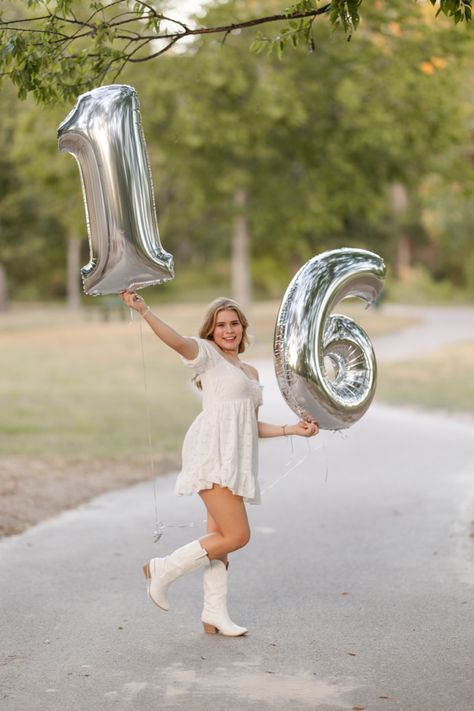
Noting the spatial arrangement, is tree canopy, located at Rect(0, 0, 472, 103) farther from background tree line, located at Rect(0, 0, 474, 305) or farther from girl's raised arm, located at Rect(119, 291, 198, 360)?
background tree line, located at Rect(0, 0, 474, 305)

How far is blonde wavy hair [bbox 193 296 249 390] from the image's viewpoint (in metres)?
5.73

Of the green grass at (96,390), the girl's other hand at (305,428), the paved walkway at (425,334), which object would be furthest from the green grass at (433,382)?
the girl's other hand at (305,428)

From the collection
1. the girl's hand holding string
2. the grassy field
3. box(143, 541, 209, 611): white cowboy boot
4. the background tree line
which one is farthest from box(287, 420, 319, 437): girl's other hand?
the background tree line

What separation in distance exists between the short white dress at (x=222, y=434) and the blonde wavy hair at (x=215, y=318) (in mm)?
109

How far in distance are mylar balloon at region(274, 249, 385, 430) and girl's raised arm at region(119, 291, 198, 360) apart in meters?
0.43

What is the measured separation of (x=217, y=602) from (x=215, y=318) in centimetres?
142

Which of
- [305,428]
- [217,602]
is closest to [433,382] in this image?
[305,428]

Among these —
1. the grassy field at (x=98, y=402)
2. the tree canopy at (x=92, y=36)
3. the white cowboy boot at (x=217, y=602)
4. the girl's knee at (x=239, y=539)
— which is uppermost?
the tree canopy at (x=92, y=36)

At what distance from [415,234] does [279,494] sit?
5001 centimetres

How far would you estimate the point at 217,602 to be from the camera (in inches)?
228

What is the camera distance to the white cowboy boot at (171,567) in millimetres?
5656

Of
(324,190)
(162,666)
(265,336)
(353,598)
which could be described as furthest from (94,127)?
(265,336)

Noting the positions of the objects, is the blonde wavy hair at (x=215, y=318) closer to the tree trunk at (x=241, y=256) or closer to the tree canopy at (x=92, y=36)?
the tree canopy at (x=92, y=36)

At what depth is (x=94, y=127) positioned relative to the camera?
5.55m
